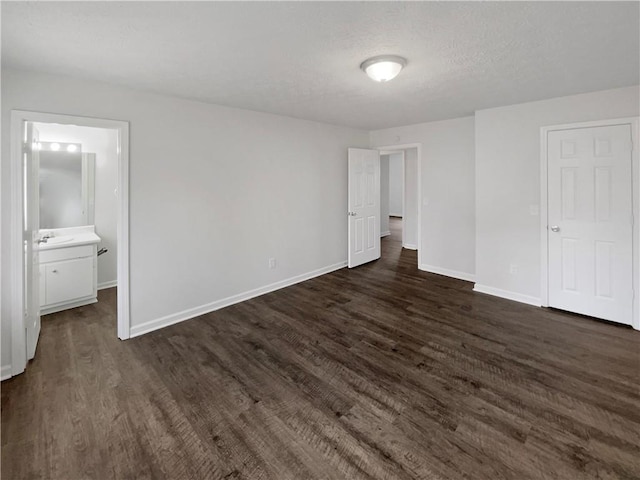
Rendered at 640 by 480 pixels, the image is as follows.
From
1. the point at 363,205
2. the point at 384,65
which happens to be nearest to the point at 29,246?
the point at 384,65

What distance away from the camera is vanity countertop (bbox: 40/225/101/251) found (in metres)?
3.61

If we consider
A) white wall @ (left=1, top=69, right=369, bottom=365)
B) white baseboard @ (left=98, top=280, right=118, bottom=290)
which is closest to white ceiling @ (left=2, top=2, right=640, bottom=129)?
white wall @ (left=1, top=69, right=369, bottom=365)

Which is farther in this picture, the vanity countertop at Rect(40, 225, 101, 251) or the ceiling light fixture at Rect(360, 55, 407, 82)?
the vanity countertop at Rect(40, 225, 101, 251)

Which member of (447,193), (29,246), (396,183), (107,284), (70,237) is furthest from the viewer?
(396,183)

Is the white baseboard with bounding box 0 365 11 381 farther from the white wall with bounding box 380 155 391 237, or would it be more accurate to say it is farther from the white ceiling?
the white wall with bounding box 380 155 391 237

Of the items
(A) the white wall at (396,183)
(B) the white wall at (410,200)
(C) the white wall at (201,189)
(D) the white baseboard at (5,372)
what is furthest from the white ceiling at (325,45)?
(A) the white wall at (396,183)

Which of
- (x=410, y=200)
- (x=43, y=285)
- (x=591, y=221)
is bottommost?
(x=43, y=285)

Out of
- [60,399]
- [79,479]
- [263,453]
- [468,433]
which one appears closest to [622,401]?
[468,433]

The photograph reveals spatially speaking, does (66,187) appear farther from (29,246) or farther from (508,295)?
(508,295)

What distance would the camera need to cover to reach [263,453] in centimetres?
171

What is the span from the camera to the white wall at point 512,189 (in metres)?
3.58

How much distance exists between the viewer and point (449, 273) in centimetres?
504

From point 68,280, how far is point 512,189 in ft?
18.3

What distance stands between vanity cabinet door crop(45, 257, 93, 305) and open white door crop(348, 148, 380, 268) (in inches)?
148
